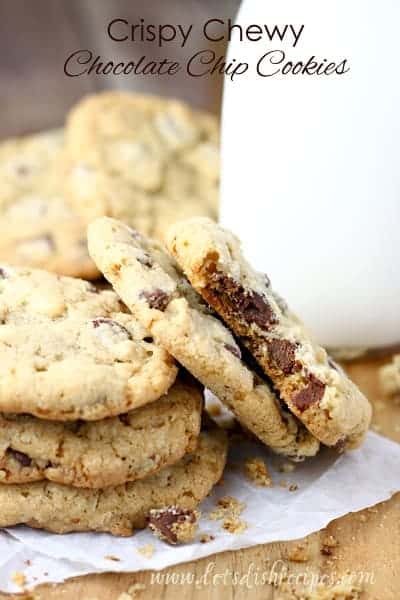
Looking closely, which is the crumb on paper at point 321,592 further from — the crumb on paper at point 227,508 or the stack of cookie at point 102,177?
the stack of cookie at point 102,177

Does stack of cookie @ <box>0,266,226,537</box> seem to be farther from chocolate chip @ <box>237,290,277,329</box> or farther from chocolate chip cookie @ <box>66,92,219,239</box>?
chocolate chip cookie @ <box>66,92,219,239</box>

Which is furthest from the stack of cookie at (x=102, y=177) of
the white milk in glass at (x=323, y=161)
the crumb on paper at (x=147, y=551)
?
the crumb on paper at (x=147, y=551)

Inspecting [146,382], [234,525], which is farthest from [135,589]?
[146,382]

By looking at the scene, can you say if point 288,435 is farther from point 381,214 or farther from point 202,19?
point 202,19

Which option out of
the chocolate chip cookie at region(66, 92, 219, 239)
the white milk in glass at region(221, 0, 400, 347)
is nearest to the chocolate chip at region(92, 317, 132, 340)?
the white milk in glass at region(221, 0, 400, 347)

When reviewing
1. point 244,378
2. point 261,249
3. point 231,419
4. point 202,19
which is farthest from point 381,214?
point 202,19
